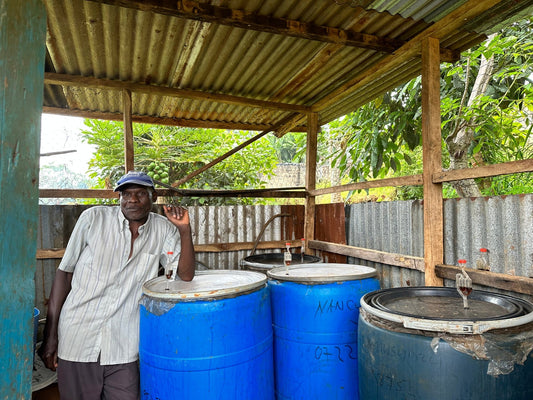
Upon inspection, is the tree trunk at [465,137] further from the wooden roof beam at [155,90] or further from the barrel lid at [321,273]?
Answer: the barrel lid at [321,273]

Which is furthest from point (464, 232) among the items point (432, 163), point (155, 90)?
point (155, 90)

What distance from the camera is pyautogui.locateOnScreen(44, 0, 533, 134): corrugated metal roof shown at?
255 cm

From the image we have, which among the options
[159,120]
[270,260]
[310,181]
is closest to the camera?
[270,260]

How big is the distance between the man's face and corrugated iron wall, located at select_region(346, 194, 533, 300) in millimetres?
2274

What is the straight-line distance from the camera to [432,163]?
2.64 metres

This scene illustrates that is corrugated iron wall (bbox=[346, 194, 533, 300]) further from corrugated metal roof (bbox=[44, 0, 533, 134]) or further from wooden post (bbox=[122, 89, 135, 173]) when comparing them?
wooden post (bbox=[122, 89, 135, 173])

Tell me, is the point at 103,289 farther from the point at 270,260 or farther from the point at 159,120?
the point at 159,120

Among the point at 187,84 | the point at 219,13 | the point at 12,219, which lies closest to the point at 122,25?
the point at 219,13

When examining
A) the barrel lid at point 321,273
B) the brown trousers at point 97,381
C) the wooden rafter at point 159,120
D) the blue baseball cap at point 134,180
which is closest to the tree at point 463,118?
the wooden rafter at point 159,120

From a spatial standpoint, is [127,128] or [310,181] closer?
[127,128]

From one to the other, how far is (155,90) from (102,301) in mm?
2546

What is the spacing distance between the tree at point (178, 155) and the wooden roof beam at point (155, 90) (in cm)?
417

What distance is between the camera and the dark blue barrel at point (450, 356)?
1405 millimetres

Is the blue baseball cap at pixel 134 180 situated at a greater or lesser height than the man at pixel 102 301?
greater
